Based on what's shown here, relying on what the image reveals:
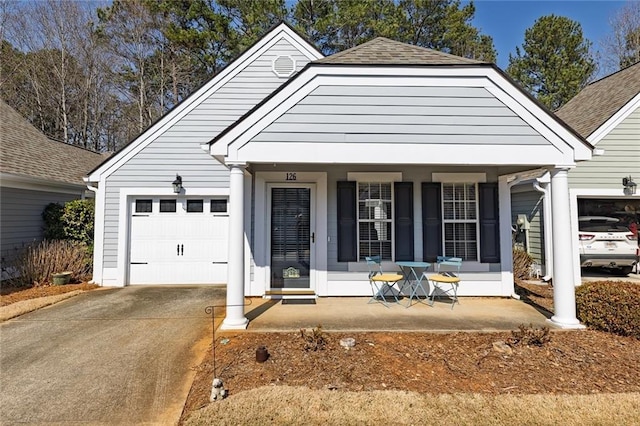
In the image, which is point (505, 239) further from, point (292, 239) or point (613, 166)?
point (292, 239)

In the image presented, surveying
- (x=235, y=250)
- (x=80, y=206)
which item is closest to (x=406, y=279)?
(x=235, y=250)

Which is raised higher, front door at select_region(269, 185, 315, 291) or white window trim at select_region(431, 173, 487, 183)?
white window trim at select_region(431, 173, 487, 183)

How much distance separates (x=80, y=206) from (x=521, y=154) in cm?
1036

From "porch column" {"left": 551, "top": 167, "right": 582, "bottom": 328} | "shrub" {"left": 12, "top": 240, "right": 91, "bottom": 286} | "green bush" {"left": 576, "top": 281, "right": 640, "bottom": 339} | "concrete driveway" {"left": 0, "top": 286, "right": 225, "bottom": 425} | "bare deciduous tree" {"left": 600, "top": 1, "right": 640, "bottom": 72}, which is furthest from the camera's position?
"bare deciduous tree" {"left": 600, "top": 1, "right": 640, "bottom": 72}

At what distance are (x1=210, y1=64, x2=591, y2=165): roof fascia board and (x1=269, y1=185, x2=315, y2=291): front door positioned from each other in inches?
79.8

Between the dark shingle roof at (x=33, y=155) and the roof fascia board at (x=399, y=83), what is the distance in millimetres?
6923

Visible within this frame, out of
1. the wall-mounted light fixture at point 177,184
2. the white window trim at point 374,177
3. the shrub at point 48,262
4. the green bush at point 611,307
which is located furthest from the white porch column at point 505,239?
the shrub at point 48,262

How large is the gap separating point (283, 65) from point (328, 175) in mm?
4064

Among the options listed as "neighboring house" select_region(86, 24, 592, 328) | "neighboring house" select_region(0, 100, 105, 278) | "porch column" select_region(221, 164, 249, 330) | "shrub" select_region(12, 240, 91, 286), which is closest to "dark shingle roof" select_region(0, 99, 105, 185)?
"neighboring house" select_region(0, 100, 105, 278)

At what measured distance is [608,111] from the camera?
8492 millimetres

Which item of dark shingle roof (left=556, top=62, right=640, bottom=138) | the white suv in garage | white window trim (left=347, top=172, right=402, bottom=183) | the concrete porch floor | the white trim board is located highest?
dark shingle roof (left=556, top=62, right=640, bottom=138)

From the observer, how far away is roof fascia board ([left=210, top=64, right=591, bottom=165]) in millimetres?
4801

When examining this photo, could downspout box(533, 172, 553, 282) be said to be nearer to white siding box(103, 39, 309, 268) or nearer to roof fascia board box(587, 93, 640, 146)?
roof fascia board box(587, 93, 640, 146)

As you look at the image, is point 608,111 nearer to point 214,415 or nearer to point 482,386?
point 482,386
